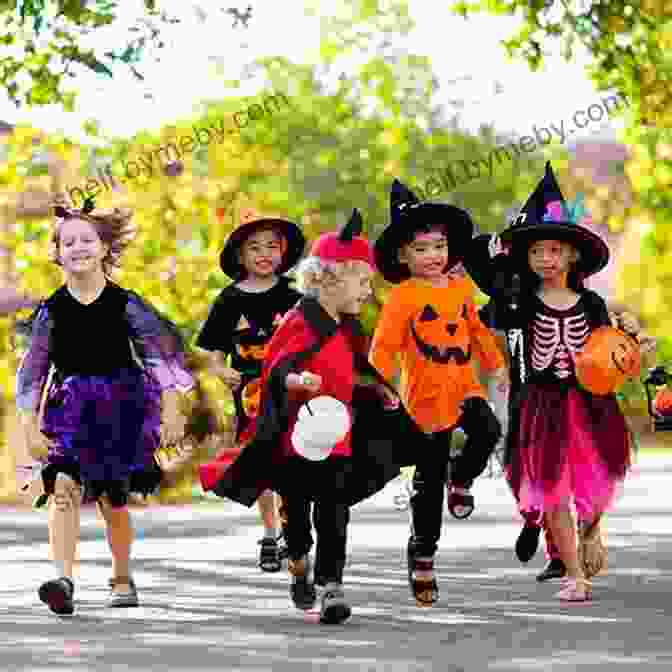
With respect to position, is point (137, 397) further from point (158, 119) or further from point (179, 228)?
point (158, 119)

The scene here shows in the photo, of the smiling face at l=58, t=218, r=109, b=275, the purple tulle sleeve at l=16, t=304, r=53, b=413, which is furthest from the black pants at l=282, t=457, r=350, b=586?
the smiling face at l=58, t=218, r=109, b=275

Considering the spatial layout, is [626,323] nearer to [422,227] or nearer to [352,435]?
[422,227]

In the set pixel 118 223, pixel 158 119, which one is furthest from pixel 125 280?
pixel 118 223

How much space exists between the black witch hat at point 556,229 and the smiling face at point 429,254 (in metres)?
0.35

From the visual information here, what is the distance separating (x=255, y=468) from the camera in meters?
10.1

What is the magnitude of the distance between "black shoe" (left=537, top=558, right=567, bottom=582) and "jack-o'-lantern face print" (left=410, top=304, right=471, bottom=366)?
163 cm

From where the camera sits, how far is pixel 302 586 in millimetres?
10352

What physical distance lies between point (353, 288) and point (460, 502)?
1.57 m

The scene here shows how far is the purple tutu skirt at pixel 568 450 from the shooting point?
35.6 ft

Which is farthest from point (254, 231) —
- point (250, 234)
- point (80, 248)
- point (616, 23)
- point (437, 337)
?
point (616, 23)

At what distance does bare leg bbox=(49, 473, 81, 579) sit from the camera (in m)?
10.5

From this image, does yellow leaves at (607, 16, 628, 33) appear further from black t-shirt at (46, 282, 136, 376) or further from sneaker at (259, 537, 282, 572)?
black t-shirt at (46, 282, 136, 376)

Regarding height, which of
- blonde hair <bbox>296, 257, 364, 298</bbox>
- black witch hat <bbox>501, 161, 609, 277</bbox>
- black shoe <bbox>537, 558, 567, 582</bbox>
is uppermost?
black witch hat <bbox>501, 161, 609, 277</bbox>

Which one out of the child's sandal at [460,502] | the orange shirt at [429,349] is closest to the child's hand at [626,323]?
the orange shirt at [429,349]
